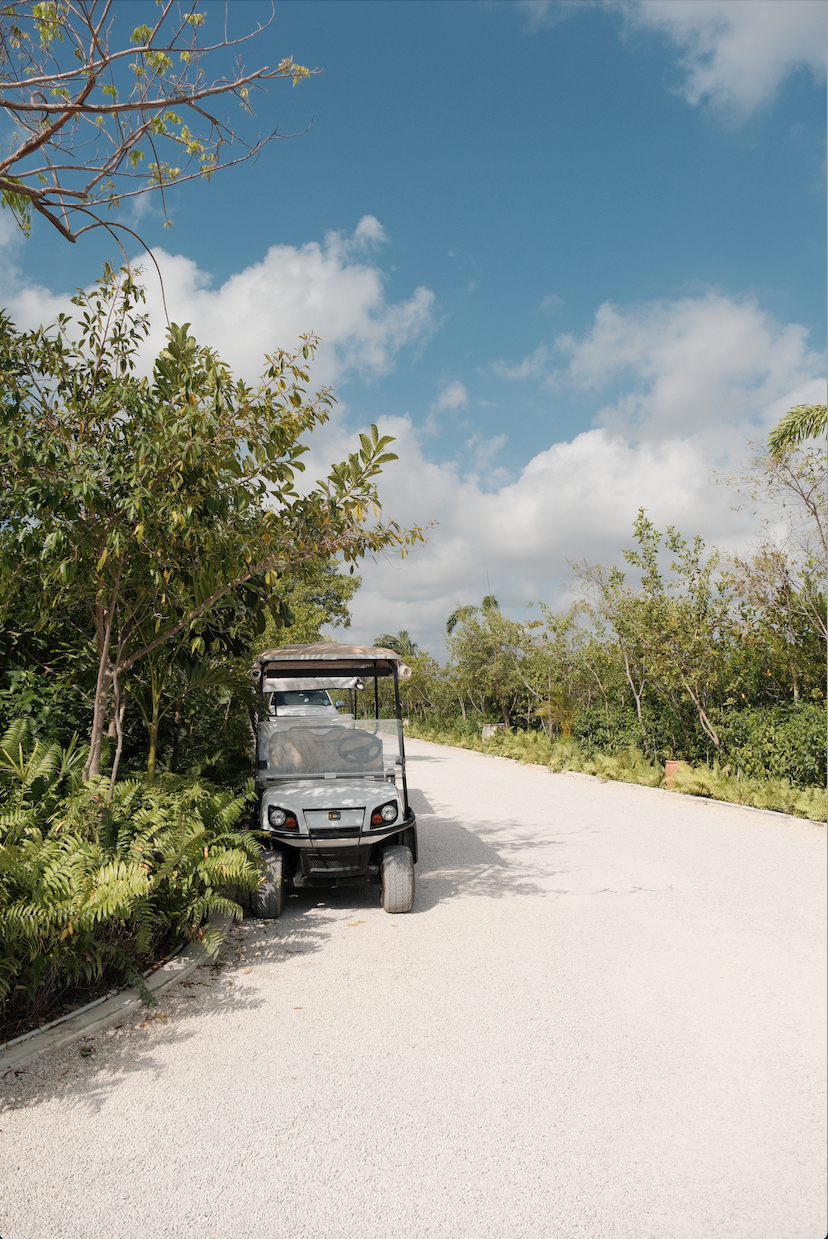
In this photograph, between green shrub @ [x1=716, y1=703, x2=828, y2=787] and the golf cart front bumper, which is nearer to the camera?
the golf cart front bumper

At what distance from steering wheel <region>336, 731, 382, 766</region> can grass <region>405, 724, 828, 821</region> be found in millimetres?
6572

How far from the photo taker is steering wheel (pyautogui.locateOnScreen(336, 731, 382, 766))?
7.01 metres

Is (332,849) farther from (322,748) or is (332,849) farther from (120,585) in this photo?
(120,585)

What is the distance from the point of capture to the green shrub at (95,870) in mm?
3760

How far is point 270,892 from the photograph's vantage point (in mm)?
→ 5711

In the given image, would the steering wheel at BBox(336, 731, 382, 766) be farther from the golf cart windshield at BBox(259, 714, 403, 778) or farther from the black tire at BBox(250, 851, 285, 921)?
the black tire at BBox(250, 851, 285, 921)

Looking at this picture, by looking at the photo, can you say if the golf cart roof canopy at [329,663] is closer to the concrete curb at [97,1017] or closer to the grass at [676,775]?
the concrete curb at [97,1017]

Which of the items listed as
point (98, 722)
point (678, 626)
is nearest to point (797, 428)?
point (678, 626)

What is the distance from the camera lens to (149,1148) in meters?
2.85

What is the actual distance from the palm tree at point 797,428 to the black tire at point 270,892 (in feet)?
33.0

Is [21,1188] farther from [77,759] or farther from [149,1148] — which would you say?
[77,759]

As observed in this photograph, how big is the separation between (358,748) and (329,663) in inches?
36.5

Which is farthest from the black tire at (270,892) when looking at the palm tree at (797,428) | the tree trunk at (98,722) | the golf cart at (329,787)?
the palm tree at (797,428)

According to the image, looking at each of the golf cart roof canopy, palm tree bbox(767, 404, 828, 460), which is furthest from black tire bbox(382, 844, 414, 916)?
palm tree bbox(767, 404, 828, 460)
